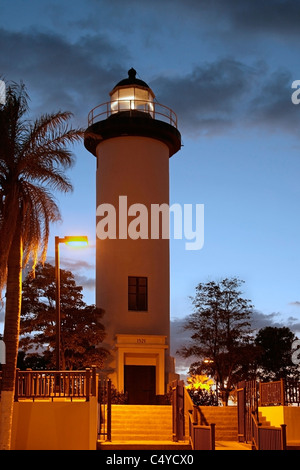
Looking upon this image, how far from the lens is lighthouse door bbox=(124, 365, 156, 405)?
33.2 m

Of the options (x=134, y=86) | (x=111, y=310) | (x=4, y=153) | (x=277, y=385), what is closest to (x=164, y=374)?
(x=111, y=310)

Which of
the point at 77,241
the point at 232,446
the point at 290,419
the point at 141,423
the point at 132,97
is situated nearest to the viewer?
the point at 77,241

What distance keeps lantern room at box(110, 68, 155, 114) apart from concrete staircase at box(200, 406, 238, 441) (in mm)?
15917

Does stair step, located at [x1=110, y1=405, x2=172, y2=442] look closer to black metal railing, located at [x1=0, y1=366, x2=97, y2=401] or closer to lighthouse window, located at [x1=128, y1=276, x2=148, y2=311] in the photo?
black metal railing, located at [x1=0, y1=366, x2=97, y2=401]

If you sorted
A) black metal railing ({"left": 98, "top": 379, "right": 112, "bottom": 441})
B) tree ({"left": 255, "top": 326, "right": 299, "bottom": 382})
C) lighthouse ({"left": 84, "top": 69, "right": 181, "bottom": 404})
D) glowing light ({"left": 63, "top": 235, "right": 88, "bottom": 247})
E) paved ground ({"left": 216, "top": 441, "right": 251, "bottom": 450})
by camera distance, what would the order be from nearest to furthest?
glowing light ({"left": 63, "top": 235, "right": 88, "bottom": 247}) → paved ground ({"left": 216, "top": 441, "right": 251, "bottom": 450}) → black metal railing ({"left": 98, "top": 379, "right": 112, "bottom": 441}) → lighthouse ({"left": 84, "top": 69, "right": 181, "bottom": 404}) → tree ({"left": 255, "top": 326, "right": 299, "bottom": 382})

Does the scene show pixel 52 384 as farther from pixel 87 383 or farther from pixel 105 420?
pixel 105 420

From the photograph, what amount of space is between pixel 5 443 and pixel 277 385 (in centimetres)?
1130

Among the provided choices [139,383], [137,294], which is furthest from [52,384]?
[137,294]

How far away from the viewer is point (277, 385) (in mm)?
25375

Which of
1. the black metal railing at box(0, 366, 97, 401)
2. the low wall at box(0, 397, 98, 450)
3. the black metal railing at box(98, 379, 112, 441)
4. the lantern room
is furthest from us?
the lantern room

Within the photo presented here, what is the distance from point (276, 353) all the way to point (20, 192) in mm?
44229

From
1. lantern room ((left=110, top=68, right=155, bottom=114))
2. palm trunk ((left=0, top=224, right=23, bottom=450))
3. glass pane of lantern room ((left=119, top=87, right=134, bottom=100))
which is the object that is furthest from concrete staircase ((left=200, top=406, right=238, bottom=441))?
glass pane of lantern room ((left=119, top=87, right=134, bottom=100))

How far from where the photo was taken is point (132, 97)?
3659 cm
